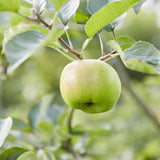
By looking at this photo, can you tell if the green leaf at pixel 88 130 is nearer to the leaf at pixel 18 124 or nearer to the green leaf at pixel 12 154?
the leaf at pixel 18 124

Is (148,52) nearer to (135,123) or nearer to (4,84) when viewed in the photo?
(135,123)

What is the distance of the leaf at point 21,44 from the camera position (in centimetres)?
42

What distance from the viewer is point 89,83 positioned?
0.55 m

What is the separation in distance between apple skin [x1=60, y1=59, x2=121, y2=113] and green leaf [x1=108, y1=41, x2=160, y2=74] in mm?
57

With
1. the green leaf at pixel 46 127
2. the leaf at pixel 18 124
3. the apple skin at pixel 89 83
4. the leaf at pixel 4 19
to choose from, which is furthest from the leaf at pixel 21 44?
the green leaf at pixel 46 127

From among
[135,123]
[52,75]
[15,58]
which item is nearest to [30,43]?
[15,58]

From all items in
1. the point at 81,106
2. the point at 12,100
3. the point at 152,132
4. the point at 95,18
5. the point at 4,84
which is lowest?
the point at 12,100

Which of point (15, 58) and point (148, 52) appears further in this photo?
point (148, 52)

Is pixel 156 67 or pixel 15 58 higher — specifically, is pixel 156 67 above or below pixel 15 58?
below

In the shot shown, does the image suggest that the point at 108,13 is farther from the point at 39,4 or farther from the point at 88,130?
the point at 88,130

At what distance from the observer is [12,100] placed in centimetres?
612

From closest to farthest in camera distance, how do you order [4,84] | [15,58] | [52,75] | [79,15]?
[15,58]
[79,15]
[52,75]
[4,84]

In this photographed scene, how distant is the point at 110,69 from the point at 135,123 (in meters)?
1.98

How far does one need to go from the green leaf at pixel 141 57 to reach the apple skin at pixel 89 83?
0.19 feet
